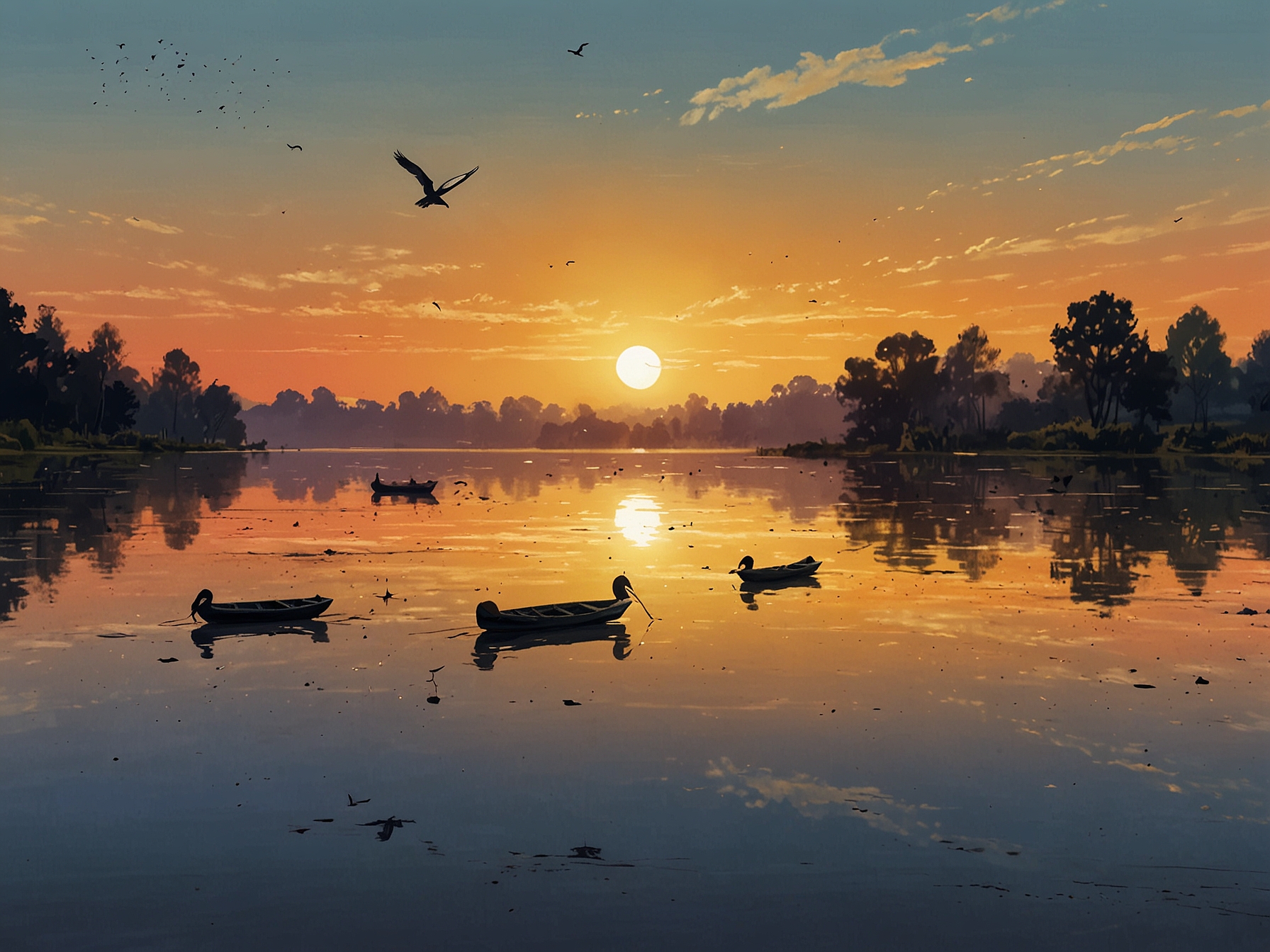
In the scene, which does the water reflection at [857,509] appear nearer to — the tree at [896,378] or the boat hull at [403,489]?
the boat hull at [403,489]

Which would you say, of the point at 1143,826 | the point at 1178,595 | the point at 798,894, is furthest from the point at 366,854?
the point at 1178,595

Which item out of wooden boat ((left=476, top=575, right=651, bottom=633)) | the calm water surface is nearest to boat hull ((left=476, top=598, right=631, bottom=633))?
wooden boat ((left=476, top=575, right=651, bottom=633))

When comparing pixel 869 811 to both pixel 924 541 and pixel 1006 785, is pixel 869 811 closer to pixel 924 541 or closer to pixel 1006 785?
pixel 1006 785

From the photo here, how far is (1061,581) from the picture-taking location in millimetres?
34031

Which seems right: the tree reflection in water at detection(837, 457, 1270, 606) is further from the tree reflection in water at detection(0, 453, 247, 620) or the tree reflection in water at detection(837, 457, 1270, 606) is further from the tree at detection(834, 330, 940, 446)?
the tree at detection(834, 330, 940, 446)

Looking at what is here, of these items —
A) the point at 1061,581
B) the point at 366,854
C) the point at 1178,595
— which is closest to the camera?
the point at 366,854

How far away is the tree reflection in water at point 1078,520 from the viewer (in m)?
37.8

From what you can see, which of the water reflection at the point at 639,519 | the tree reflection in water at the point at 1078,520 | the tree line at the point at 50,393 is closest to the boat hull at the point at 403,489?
the water reflection at the point at 639,519

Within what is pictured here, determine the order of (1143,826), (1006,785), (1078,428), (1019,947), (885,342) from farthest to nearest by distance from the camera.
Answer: (885,342)
(1078,428)
(1006,785)
(1143,826)
(1019,947)

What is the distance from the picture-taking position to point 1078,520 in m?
55.9

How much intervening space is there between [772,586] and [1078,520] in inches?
A: 1200

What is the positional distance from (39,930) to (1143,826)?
13.7m

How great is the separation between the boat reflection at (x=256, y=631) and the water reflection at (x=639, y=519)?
20.6m

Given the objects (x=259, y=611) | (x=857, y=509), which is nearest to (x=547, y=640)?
(x=259, y=611)
